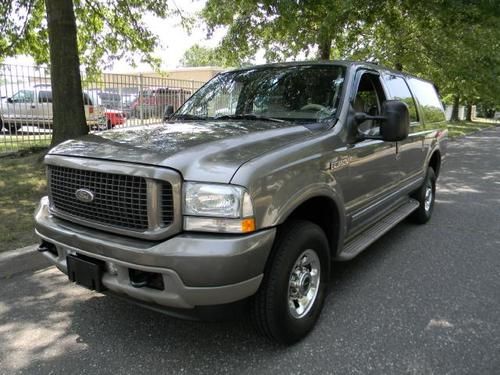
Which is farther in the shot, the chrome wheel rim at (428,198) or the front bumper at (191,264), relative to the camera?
the chrome wheel rim at (428,198)

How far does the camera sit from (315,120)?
3.56m

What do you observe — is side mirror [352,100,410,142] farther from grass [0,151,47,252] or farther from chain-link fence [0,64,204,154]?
chain-link fence [0,64,204,154]

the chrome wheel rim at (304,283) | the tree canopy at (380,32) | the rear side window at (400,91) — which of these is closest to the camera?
the chrome wheel rim at (304,283)

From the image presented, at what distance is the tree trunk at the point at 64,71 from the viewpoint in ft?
23.2

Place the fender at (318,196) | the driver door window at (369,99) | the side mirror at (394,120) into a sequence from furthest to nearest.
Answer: the driver door window at (369,99) < the side mirror at (394,120) < the fender at (318,196)

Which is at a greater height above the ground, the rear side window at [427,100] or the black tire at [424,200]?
the rear side window at [427,100]

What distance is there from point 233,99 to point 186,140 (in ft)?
4.72

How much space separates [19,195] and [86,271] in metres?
4.03

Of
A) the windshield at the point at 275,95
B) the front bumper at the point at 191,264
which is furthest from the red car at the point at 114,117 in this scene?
the front bumper at the point at 191,264

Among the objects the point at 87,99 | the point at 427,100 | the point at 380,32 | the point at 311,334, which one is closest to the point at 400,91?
the point at 427,100

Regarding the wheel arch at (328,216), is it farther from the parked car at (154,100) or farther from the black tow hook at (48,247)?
the parked car at (154,100)

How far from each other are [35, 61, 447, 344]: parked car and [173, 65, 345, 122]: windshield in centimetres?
1

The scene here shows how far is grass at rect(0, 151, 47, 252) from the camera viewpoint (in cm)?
461

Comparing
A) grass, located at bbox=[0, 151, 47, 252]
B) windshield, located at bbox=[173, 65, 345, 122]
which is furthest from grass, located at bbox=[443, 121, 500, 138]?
windshield, located at bbox=[173, 65, 345, 122]
